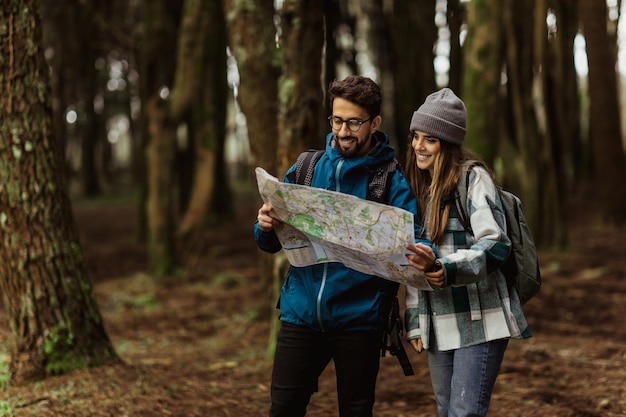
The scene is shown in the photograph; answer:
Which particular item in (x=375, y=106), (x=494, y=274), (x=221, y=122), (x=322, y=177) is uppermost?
(x=221, y=122)

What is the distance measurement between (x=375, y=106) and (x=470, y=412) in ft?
4.42

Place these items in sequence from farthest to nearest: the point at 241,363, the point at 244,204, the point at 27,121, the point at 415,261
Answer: the point at 244,204
the point at 241,363
the point at 27,121
the point at 415,261

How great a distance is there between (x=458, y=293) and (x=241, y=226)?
14943mm

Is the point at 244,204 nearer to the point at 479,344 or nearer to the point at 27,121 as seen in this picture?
the point at 27,121

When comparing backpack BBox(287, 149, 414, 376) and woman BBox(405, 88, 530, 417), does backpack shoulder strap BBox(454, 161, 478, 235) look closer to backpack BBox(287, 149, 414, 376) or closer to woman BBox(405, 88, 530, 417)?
woman BBox(405, 88, 530, 417)

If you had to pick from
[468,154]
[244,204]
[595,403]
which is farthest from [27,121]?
[244,204]

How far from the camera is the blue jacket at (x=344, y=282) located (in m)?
3.29

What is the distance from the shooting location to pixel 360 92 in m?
3.21

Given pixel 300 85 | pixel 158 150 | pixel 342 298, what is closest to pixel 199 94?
pixel 158 150

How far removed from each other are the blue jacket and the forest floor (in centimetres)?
188

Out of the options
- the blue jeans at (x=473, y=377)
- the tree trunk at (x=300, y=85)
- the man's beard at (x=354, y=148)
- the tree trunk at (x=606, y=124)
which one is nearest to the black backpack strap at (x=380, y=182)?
the man's beard at (x=354, y=148)

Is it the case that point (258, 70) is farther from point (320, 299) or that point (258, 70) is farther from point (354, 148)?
point (320, 299)

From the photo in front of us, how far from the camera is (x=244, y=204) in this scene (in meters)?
26.6

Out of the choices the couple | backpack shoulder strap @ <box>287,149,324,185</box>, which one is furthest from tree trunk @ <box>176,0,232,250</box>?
the couple
